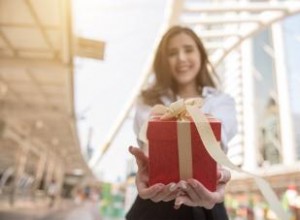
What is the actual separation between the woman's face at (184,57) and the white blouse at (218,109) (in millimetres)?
21

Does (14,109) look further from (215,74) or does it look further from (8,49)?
(215,74)

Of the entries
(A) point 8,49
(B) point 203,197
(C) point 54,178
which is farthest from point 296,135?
(C) point 54,178

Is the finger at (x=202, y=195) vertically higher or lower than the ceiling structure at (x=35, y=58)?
lower

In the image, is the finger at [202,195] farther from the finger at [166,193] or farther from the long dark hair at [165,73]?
the long dark hair at [165,73]

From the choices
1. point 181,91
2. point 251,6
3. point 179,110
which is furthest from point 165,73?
point 251,6

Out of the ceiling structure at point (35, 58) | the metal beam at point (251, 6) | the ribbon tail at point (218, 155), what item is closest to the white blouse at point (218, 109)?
the ribbon tail at point (218, 155)

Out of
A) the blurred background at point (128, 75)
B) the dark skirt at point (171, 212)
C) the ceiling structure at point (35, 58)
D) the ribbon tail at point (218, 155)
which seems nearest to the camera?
the ribbon tail at point (218, 155)

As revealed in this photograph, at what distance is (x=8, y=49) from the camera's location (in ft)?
6.45

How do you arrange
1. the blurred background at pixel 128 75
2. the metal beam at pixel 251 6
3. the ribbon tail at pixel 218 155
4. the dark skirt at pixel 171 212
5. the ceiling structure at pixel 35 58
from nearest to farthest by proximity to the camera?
the ribbon tail at pixel 218 155 < the dark skirt at pixel 171 212 < the blurred background at pixel 128 75 < the ceiling structure at pixel 35 58 < the metal beam at pixel 251 6

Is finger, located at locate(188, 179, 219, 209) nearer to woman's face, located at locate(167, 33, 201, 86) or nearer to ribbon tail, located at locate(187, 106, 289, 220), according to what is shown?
ribbon tail, located at locate(187, 106, 289, 220)

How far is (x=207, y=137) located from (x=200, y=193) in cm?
5

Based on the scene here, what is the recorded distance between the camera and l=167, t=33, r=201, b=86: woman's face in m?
0.37

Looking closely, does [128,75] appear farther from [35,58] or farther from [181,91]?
[35,58]

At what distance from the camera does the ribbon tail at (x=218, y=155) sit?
0.19 m
